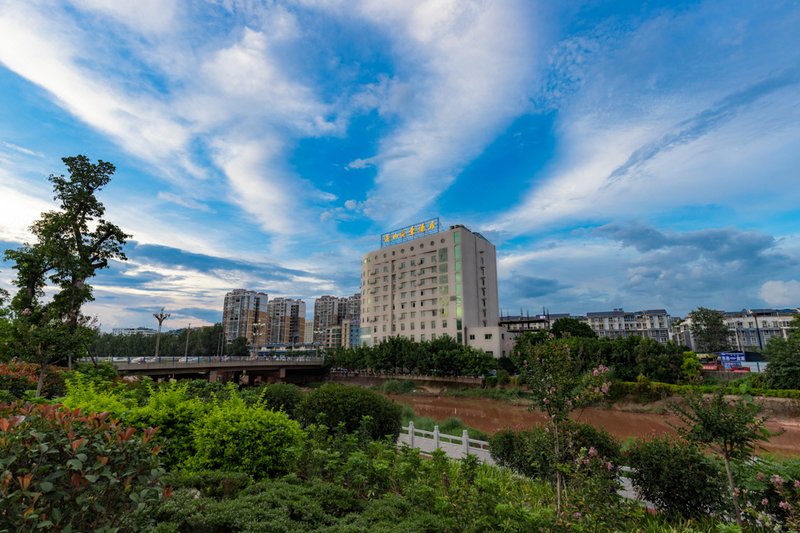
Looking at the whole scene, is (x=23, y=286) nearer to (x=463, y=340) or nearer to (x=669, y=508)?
(x=669, y=508)

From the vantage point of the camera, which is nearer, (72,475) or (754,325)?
(72,475)

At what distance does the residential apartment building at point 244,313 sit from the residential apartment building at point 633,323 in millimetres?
108039

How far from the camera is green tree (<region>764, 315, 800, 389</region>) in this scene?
28.5 m

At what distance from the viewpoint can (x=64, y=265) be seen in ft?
57.0

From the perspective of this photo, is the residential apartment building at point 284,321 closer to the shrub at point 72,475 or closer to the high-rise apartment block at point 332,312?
the high-rise apartment block at point 332,312

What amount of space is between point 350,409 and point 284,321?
144090 millimetres

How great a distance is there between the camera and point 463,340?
181 ft

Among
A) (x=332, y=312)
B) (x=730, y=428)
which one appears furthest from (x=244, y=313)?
(x=730, y=428)

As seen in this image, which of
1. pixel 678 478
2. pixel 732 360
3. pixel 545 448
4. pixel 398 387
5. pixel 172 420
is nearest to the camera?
pixel 545 448

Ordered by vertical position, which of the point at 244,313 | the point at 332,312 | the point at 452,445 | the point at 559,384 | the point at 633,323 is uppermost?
the point at 332,312

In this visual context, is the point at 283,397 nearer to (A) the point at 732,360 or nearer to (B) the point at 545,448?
(B) the point at 545,448

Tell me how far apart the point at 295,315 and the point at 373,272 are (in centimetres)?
9382

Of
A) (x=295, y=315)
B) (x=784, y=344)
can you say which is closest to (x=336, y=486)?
(x=784, y=344)

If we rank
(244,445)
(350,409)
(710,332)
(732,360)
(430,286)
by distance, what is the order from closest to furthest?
(244,445)
(350,409)
(732,360)
(430,286)
(710,332)
